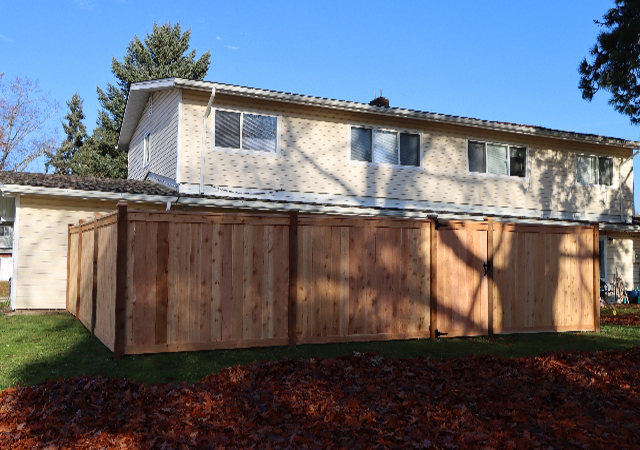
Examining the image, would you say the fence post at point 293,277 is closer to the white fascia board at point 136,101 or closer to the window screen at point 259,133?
the window screen at point 259,133

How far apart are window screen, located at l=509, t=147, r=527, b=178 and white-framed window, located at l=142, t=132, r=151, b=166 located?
12307 mm

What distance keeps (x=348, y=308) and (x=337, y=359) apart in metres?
1.53

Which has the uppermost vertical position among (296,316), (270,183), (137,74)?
(137,74)

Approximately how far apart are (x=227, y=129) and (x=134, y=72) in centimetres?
2642

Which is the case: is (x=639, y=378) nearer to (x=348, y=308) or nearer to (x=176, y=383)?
(x=348, y=308)

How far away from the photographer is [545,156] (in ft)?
64.7

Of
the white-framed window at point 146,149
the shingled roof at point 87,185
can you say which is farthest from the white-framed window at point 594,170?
the white-framed window at point 146,149

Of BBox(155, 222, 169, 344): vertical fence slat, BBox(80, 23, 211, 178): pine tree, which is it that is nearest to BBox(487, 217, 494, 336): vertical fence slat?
BBox(155, 222, 169, 344): vertical fence slat

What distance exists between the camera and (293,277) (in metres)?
8.35

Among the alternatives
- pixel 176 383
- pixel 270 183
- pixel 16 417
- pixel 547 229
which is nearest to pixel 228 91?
pixel 270 183

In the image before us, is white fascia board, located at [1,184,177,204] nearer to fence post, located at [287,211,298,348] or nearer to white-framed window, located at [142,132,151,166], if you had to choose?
white-framed window, located at [142,132,151,166]

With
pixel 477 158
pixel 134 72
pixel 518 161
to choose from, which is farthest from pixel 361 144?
pixel 134 72

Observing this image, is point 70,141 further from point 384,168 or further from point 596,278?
point 596,278

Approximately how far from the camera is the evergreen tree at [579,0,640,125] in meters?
18.0
